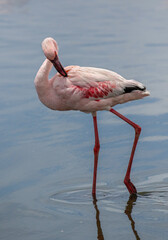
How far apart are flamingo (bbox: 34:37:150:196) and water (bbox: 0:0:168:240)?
0.31 metres

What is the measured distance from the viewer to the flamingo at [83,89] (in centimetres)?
608

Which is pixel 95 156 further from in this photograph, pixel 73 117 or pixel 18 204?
pixel 73 117

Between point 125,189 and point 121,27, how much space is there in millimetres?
7477

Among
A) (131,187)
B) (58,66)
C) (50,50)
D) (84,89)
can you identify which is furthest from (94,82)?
(131,187)

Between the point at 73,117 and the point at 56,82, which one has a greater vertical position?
the point at 56,82

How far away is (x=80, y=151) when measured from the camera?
7.14 meters

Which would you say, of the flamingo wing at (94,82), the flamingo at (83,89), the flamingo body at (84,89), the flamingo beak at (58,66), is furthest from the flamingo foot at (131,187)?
the flamingo beak at (58,66)

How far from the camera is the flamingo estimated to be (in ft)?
20.0

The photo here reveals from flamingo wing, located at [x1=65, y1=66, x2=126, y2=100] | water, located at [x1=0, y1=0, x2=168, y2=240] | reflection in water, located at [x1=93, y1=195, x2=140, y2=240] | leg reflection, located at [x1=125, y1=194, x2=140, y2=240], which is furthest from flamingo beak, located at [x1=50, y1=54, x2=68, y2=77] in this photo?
leg reflection, located at [x1=125, y1=194, x2=140, y2=240]

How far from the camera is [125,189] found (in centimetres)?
641

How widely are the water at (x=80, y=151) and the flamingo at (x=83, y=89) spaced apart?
31 centimetres

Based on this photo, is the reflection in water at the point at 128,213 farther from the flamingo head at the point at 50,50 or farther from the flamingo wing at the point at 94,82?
the flamingo head at the point at 50,50

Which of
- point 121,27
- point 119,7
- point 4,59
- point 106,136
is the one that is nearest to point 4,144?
point 106,136

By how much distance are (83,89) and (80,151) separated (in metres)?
1.19
